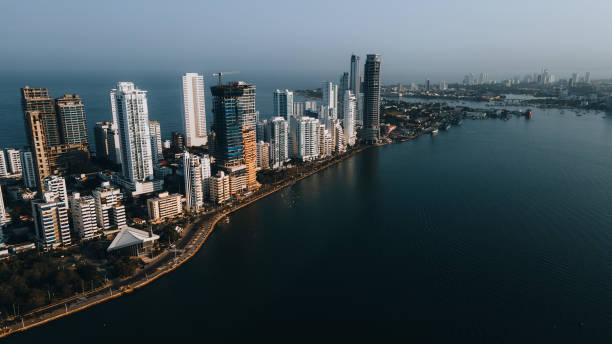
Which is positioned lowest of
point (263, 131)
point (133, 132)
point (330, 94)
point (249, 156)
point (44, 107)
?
point (249, 156)

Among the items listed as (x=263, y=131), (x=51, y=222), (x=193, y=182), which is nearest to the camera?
(x=51, y=222)

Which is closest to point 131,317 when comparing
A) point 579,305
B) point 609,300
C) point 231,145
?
point 231,145

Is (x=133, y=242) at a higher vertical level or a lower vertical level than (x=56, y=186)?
lower

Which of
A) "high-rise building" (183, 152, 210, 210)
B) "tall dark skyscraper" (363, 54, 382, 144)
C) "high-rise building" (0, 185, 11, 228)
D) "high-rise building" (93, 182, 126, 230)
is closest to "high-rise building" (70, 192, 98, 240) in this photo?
"high-rise building" (93, 182, 126, 230)

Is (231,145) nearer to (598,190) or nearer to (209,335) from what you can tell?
(209,335)

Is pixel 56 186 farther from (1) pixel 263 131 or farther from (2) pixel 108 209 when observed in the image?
(1) pixel 263 131

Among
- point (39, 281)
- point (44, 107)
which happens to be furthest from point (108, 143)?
point (39, 281)
